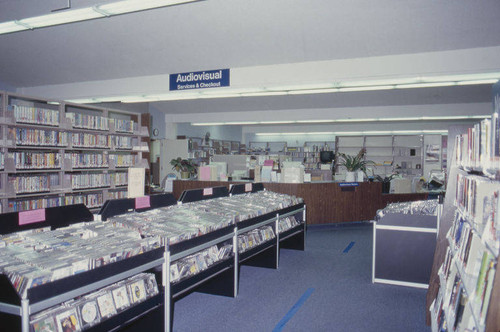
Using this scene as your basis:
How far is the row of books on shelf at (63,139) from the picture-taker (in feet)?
17.3

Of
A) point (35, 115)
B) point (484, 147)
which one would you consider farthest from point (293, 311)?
point (35, 115)

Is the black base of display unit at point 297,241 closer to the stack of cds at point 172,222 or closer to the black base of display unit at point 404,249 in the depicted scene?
the black base of display unit at point 404,249

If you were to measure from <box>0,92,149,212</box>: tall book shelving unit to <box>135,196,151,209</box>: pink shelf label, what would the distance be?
9.69ft

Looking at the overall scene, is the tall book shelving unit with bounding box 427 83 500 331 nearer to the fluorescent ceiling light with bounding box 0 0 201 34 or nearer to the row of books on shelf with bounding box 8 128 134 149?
the fluorescent ceiling light with bounding box 0 0 201 34

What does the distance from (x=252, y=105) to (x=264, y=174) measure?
4.91 meters

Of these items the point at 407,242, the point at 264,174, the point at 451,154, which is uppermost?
the point at 451,154

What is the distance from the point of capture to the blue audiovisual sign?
6.84 m

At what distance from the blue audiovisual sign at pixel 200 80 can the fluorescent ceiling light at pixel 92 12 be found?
132 inches

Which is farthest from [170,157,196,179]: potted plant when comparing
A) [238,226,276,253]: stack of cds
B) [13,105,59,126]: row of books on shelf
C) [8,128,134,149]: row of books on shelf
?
[238,226,276,253]: stack of cds

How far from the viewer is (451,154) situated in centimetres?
367

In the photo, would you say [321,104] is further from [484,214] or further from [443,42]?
[484,214]

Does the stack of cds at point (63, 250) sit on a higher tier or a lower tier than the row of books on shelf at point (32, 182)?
lower

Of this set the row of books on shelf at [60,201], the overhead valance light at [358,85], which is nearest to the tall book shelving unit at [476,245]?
the overhead valance light at [358,85]

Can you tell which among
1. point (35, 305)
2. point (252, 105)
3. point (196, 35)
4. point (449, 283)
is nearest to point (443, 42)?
point (196, 35)
